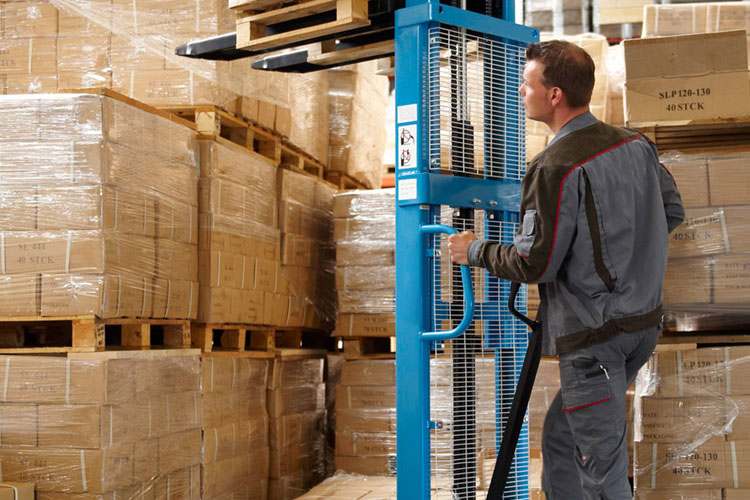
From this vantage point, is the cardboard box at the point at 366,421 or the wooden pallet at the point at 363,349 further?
the wooden pallet at the point at 363,349

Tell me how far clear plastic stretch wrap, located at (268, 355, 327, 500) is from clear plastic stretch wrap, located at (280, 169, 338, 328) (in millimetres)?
335

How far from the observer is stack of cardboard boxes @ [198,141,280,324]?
17.0ft

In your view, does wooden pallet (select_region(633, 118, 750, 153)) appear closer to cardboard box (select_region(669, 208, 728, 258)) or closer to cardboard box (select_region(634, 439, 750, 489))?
cardboard box (select_region(669, 208, 728, 258))

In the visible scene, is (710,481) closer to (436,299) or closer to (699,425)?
(699,425)

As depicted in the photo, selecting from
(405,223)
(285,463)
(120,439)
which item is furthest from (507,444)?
(285,463)

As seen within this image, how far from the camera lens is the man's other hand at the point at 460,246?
121 inches

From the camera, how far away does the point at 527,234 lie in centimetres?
288

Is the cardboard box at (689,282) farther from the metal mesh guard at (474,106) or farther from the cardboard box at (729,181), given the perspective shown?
the metal mesh guard at (474,106)

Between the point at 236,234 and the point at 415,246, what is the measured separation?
2.45 metres

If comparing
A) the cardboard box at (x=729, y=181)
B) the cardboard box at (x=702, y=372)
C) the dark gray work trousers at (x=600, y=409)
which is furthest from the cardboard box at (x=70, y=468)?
the cardboard box at (x=729, y=181)

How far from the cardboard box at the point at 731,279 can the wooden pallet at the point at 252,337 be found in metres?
2.74

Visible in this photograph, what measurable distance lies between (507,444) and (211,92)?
9.62 ft

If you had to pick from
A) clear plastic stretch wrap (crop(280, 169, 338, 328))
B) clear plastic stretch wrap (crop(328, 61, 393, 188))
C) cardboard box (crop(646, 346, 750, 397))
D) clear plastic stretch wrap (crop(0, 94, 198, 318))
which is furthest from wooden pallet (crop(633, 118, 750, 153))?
clear plastic stretch wrap (crop(328, 61, 393, 188))

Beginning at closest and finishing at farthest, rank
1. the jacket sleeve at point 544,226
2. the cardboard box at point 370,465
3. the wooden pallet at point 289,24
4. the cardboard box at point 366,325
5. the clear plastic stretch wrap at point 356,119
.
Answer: the jacket sleeve at point 544,226, the wooden pallet at point 289,24, the cardboard box at point 370,465, the cardboard box at point 366,325, the clear plastic stretch wrap at point 356,119
